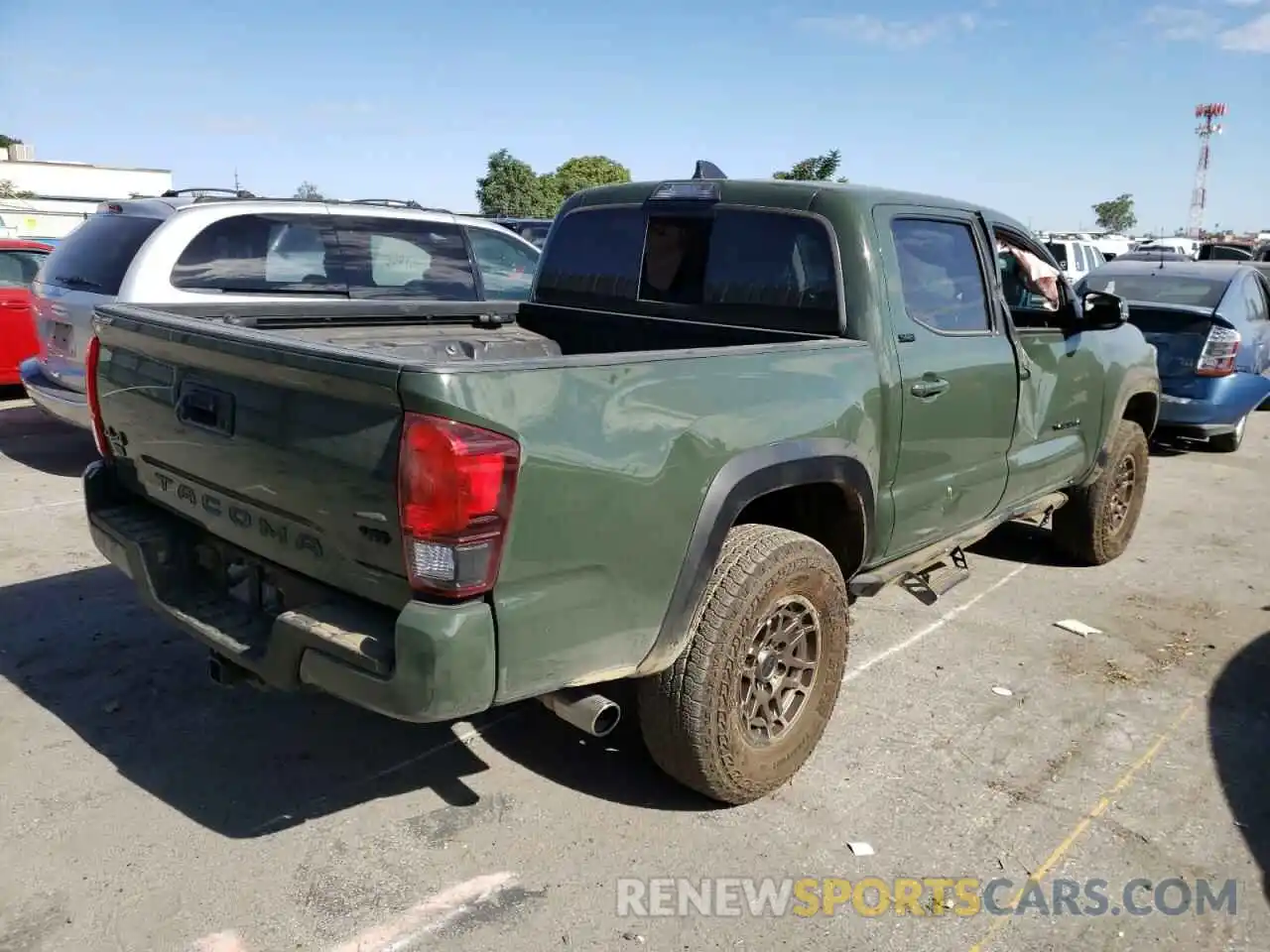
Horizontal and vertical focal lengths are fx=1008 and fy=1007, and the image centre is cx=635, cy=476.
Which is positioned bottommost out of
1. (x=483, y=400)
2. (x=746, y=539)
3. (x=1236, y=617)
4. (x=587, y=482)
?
(x=1236, y=617)

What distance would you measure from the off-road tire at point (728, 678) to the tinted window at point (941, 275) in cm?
119

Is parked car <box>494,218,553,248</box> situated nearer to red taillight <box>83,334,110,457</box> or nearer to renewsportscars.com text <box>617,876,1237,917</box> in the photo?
red taillight <box>83,334,110,457</box>

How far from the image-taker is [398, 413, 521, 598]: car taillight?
90.7 inches

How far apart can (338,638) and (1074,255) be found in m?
21.6

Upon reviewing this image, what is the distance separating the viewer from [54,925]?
8.66ft

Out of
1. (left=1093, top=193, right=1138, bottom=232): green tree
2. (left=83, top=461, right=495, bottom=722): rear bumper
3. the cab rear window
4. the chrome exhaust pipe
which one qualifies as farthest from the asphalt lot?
(left=1093, top=193, right=1138, bottom=232): green tree

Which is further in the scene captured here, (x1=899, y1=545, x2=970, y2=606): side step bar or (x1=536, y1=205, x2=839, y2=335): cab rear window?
(x1=899, y1=545, x2=970, y2=606): side step bar

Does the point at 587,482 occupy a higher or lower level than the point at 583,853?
higher

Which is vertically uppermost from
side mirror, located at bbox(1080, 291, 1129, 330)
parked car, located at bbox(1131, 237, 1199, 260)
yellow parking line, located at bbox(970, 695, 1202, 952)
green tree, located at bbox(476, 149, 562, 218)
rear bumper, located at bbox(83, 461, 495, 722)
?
green tree, located at bbox(476, 149, 562, 218)

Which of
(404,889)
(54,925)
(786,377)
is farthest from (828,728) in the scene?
(54,925)

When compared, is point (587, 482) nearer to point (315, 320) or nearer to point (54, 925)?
point (54, 925)

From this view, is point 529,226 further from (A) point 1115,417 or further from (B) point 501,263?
(A) point 1115,417

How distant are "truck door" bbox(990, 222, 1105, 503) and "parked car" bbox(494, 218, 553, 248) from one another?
31.2 feet

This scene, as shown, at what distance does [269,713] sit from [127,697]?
1.88 ft
